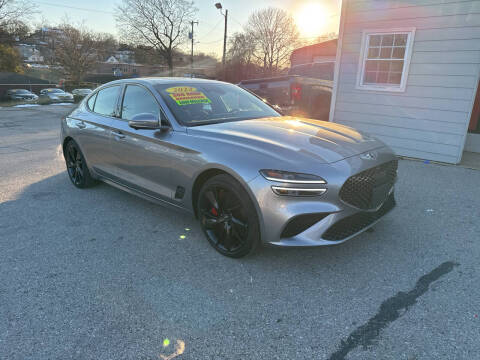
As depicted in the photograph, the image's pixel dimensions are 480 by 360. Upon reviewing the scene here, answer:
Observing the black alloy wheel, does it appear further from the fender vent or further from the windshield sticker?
the fender vent

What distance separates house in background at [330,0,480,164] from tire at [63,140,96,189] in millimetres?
6012

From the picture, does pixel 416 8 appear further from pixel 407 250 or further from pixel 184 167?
pixel 184 167

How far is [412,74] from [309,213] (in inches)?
236

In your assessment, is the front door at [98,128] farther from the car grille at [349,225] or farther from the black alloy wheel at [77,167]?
the car grille at [349,225]

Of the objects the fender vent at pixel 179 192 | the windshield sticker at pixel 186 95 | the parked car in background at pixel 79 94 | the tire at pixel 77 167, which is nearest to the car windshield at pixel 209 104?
the windshield sticker at pixel 186 95

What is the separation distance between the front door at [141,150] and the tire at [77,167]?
3.43 feet

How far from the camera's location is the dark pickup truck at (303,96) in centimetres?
929

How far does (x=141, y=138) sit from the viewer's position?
3514 millimetres

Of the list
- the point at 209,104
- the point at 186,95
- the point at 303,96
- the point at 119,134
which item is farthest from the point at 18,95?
the point at 209,104

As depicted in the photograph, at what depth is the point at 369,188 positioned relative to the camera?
2771 mm

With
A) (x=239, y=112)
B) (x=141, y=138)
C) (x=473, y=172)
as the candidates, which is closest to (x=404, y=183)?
(x=473, y=172)

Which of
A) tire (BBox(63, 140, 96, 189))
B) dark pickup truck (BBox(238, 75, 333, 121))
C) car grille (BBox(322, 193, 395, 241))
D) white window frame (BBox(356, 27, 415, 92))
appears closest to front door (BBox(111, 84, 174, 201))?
tire (BBox(63, 140, 96, 189))

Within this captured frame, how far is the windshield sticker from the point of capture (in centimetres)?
349

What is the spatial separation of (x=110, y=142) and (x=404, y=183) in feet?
14.8
